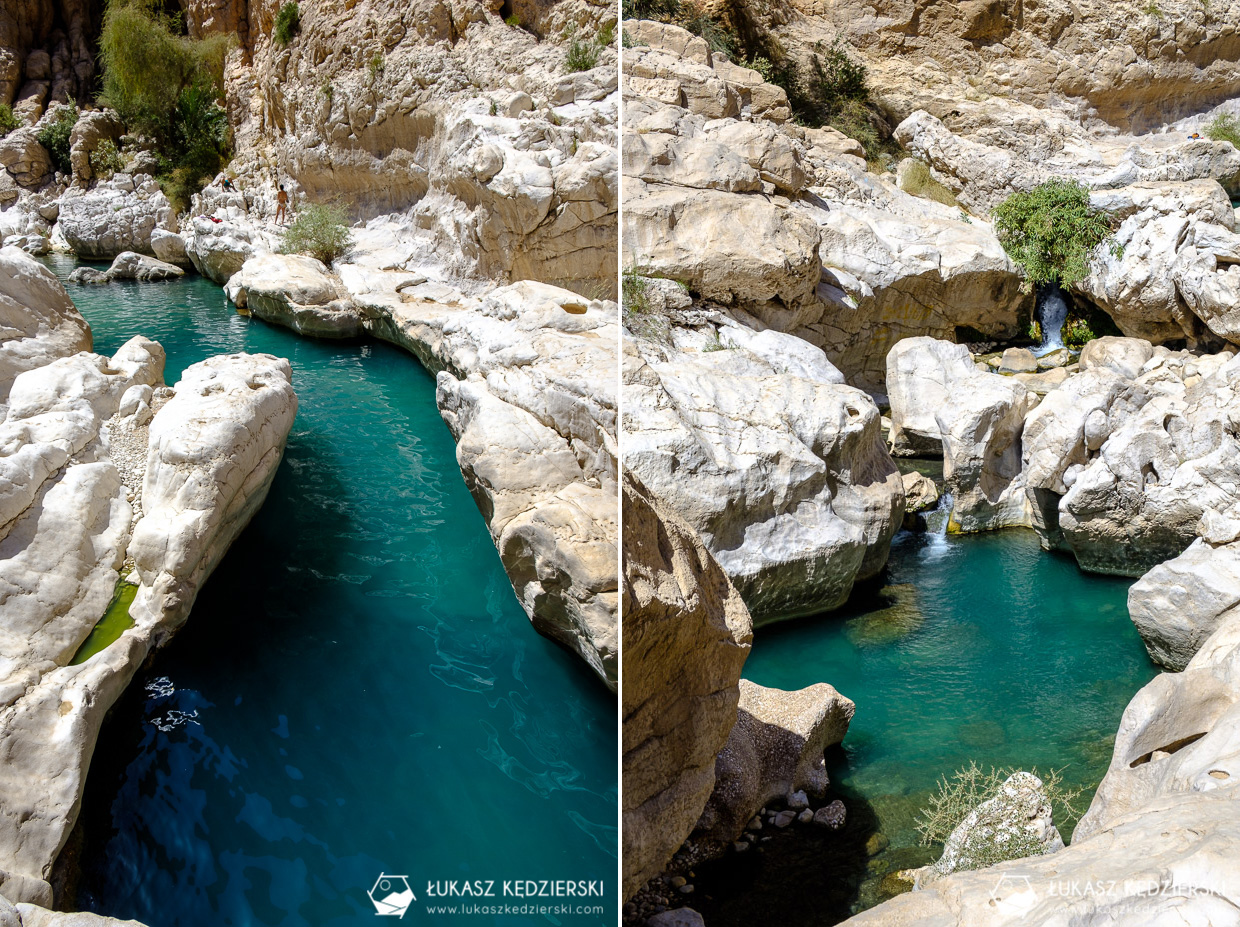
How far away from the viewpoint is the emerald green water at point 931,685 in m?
4.16

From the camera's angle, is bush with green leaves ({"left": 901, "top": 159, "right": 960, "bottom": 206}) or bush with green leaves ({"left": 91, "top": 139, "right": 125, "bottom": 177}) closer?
bush with green leaves ({"left": 91, "top": 139, "right": 125, "bottom": 177})

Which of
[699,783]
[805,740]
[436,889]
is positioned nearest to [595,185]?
[805,740]

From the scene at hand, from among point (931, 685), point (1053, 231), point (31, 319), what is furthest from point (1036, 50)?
point (31, 319)

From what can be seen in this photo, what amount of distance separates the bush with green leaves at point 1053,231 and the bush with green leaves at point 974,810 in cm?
763

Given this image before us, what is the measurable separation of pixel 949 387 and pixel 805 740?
207 inches

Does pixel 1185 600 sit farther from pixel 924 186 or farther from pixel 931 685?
pixel 924 186

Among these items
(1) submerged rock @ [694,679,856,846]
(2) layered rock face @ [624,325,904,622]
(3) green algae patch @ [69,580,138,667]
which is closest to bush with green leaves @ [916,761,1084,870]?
(1) submerged rock @ [694,679,856,846]

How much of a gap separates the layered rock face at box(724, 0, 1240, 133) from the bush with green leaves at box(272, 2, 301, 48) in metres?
8.80

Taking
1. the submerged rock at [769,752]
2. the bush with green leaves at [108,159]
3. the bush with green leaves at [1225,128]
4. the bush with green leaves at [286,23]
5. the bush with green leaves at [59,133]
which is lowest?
the submerged rock at [769,752]

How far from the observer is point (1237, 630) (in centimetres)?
487

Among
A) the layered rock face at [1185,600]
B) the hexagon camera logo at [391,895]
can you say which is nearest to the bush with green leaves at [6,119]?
the hexagon camera logo at [391,895]

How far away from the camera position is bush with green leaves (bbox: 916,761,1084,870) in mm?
3916

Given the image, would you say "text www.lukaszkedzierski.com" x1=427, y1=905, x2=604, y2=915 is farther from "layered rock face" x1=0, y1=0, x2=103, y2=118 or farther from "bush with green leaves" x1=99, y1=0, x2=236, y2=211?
"bush with green leaves" x1=99, y1=0, x2=236, y2=211
